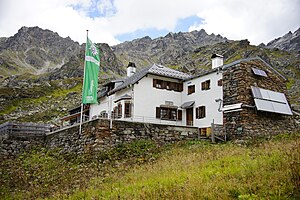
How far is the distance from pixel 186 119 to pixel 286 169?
23.2 meters

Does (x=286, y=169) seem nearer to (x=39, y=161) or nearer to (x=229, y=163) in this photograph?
(x=229, y=163)

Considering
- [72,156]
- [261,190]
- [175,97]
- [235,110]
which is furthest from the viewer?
[175,97]

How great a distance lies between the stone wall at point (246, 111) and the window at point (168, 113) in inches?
254

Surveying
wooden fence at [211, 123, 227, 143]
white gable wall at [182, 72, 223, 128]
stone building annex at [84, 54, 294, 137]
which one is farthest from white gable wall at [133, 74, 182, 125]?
wooden fence at [211, 123, 227, 143]

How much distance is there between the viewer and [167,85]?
33250 mm

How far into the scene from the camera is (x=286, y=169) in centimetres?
980

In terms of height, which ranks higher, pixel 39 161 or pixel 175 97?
pixel 175 97

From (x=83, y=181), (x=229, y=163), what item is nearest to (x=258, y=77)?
(x=229, y=163)

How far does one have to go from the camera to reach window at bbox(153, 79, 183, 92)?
107 feet

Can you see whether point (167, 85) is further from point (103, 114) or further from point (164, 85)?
point (103, 114)

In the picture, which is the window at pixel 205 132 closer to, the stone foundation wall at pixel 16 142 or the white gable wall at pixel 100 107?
the white gable wall at pixel 100 107

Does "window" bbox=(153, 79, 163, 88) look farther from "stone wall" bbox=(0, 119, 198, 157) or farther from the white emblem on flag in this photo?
the white emblem on flag

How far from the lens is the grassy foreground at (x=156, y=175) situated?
30.4 feet

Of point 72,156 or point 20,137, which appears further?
point 20,137
